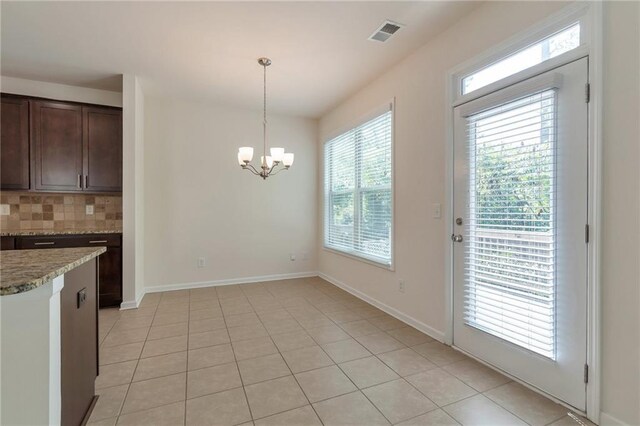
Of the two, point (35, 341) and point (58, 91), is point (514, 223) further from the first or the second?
point (58, 91)

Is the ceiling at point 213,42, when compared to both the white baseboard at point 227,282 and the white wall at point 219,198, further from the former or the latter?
the white baseboard at point 227,282

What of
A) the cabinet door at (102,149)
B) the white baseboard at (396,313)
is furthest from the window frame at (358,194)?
the cabinet door at (102,149)

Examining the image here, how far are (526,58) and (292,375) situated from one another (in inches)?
109

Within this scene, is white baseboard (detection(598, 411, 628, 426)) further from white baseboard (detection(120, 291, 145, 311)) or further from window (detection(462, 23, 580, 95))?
white baseboard (detection(120, 291, 145, 311))

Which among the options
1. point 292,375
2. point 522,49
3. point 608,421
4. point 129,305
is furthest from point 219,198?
point 608,421

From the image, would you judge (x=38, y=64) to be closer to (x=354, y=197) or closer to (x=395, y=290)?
(x=354, y=197)

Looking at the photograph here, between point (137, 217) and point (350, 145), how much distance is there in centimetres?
299

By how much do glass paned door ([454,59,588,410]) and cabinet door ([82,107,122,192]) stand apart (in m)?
4.04

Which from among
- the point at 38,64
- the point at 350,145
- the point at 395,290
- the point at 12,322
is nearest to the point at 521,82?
the point at 395,290

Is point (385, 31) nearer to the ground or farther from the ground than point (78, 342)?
farther from the ground

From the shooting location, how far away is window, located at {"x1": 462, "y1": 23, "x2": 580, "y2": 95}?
71.4 inches

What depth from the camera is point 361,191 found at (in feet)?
13.4

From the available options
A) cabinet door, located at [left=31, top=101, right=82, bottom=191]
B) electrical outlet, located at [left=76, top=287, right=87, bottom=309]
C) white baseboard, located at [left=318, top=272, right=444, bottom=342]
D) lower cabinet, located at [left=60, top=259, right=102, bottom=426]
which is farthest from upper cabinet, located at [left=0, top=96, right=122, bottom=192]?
white baseboard, located at [left=318, top=272, right=444, bottom=342]

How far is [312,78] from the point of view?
3.64 m
